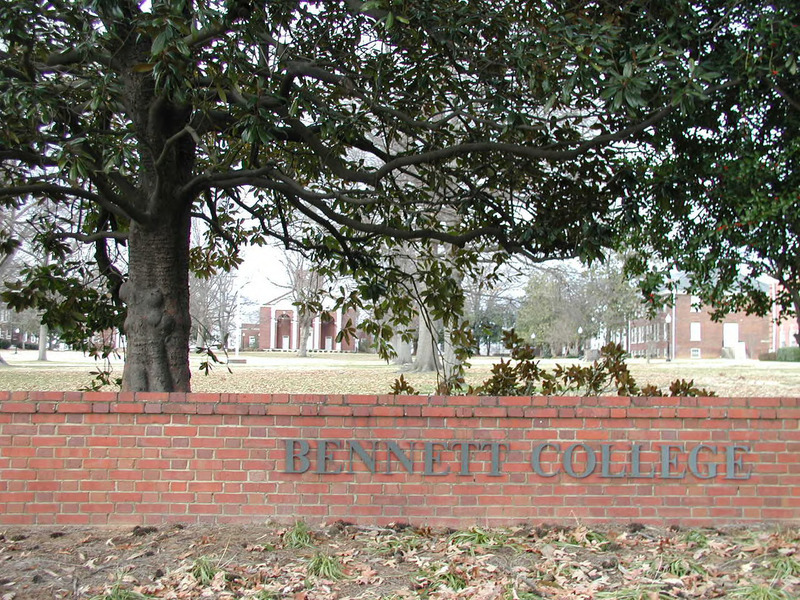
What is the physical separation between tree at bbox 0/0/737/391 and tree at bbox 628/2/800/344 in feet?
1.09

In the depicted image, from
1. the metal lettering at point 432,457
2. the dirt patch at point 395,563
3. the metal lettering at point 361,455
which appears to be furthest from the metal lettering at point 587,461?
the metal lettering at point 361,455

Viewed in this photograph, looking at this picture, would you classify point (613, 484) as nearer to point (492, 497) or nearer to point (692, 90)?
point (492, 497)

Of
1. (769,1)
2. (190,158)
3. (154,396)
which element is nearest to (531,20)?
(769,1)

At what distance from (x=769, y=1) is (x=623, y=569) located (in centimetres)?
477

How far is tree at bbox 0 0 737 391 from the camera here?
6.01 m

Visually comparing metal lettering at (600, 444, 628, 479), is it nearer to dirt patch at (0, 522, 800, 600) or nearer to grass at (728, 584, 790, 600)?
dirt patch at (0, 522, 800, 600)

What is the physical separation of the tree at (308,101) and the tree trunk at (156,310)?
1cm

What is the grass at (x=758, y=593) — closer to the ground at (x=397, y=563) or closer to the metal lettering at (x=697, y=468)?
the ground at (x=397, y=563)

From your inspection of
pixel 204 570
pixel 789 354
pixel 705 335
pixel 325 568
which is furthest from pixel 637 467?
pixel 705 335

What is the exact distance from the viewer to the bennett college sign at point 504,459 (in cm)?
625


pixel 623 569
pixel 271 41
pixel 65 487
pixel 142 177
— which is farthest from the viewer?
pixel 142 177

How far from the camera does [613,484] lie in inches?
249

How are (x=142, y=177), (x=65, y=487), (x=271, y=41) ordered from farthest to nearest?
(x=142, y=177), (x=271, y=41), (x=65, y=487)

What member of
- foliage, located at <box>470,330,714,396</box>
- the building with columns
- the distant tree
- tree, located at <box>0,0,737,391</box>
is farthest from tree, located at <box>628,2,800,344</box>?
the building with columns
